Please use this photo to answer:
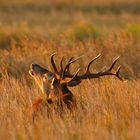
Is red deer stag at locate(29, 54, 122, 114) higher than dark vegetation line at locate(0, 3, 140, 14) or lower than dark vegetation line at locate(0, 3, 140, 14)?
lower

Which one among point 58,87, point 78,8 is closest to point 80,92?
point 58,87

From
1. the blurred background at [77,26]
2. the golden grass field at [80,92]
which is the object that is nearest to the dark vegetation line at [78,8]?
the blurred background at [77,26]

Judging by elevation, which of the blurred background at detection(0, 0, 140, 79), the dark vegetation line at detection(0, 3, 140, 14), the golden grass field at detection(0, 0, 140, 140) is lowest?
the golden grass field at detection(0, 0, 140, 140)

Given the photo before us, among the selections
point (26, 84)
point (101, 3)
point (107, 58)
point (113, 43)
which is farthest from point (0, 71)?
point (101, 3)

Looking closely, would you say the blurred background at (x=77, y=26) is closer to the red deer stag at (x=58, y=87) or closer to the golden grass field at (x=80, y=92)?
the golden grass field at (x=80, y=92)

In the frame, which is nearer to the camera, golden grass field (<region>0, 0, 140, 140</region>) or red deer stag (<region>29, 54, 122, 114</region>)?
golden grass field (<region>0, 0, 140, 140</region>)

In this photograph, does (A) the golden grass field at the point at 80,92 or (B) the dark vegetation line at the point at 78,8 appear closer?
(A) the golden grass field at the point at 80,92

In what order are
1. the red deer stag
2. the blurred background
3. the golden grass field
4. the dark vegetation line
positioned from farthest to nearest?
the dark vegetation line, the blurred background, the red deer stag, the golden grass field

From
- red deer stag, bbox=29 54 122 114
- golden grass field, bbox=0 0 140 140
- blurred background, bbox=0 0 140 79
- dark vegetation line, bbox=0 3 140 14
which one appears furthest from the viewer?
dark vegetation line, bbox=0 3 140 14

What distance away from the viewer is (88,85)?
9078 millimetres

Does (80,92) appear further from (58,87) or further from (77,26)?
(77,26)

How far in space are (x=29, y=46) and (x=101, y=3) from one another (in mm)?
20595

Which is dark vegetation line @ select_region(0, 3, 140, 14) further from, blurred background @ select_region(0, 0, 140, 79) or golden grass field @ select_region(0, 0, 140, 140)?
golden grass field @ select_region(0, 0, 140, 140)

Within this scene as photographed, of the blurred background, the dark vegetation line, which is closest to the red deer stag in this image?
the blurred background
